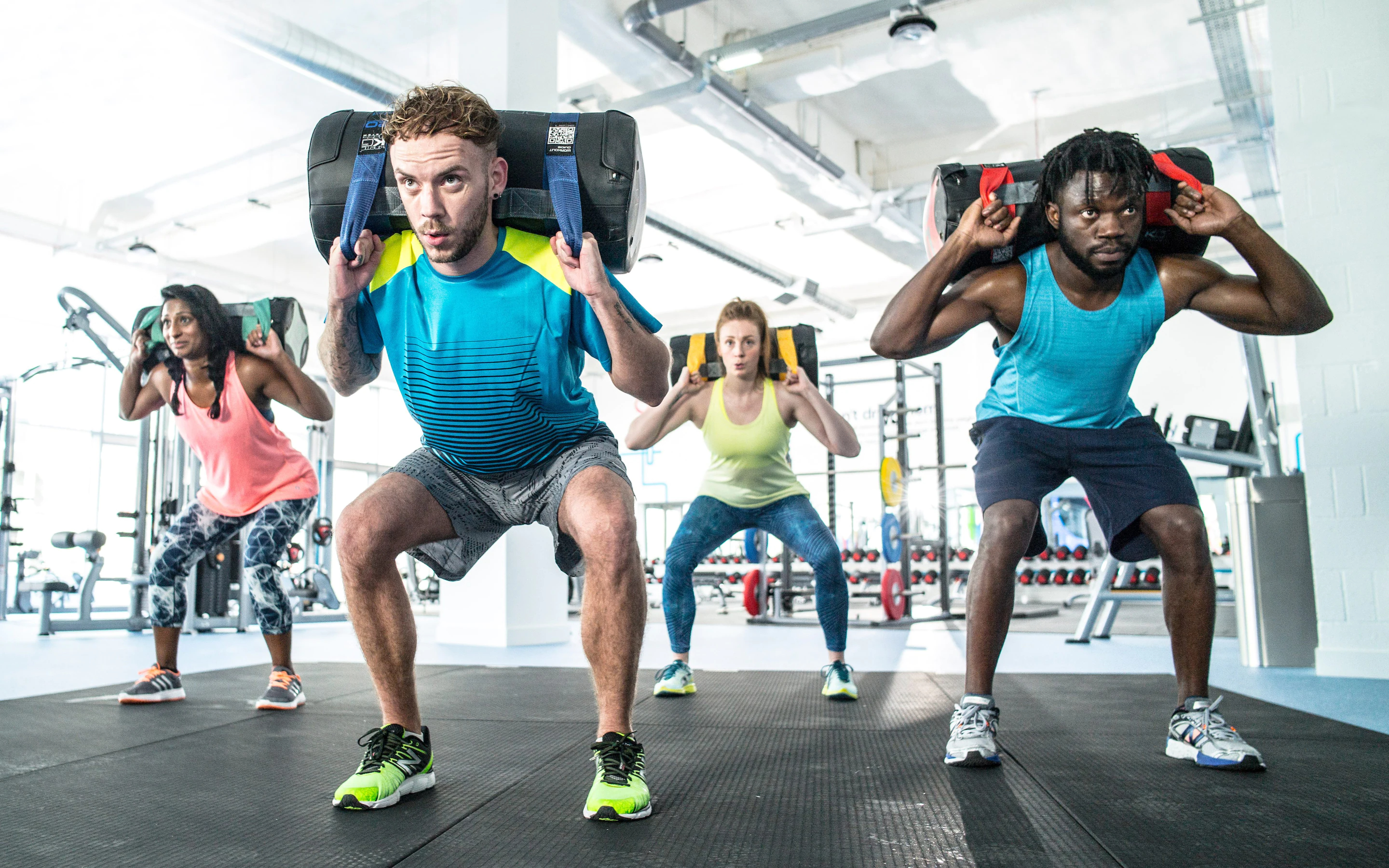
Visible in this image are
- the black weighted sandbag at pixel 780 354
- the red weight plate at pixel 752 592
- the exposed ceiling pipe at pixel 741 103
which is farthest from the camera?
the red weight plate at pixel 752 592

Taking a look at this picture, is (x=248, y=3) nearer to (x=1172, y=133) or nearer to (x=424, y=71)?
(x=424, y=71)

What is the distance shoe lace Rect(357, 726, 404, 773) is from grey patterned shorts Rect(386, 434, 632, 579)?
0.34 m

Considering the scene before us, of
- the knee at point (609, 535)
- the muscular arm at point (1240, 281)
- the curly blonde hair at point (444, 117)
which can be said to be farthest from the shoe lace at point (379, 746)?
the muscular arm at point (1240, 281)

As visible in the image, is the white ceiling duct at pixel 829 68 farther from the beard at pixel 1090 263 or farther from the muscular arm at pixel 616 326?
the muscular arm at pixel 616 326

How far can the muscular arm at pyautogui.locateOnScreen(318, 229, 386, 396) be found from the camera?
1.64 metres

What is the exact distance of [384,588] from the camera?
5.53ft

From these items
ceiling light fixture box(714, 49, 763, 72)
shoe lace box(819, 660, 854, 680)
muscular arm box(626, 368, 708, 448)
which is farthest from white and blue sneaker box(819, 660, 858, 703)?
ceiling light fixture box(714, 49, 763, 72)

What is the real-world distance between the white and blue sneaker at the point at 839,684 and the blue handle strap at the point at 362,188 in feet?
6.34

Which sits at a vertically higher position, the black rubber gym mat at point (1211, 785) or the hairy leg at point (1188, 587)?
the hairy leg at point (1188, 587)

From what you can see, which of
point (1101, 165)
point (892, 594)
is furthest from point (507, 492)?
point (892, 594)

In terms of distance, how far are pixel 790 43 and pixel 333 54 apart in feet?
10.1

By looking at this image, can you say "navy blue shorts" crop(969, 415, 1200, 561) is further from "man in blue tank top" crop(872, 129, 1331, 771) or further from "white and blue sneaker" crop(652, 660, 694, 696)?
"white and blue sneaker" crop(652, 660, 694, 696)

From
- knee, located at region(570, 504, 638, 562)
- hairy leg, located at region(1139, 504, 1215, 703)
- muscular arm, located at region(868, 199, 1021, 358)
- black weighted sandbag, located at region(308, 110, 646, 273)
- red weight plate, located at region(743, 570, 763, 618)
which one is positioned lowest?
red weight plate, located at region(743, 570, 763, 618)

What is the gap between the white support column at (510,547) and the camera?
5.05m
